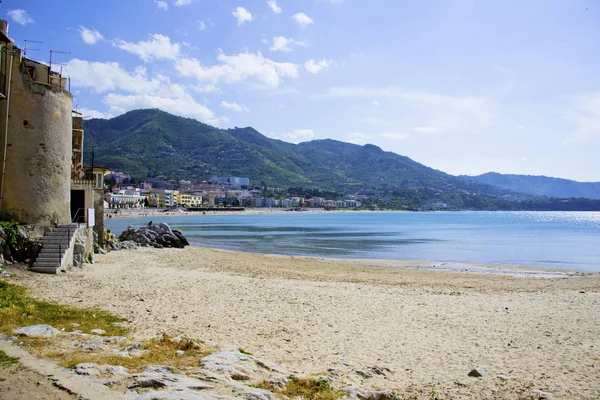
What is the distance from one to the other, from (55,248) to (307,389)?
12660mm

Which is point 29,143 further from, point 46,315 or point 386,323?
point 386,323

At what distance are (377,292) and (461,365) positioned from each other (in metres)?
8.10

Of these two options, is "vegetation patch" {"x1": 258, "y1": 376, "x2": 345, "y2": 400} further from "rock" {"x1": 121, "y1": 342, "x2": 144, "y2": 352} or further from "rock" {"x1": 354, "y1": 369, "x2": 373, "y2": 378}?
"rock" {"x1": 121, "y1": 342, "x2": 144, "y2": 352}

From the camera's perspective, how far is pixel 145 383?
5922 millimetres

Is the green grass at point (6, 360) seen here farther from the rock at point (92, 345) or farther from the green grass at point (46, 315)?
the green grass at point (46, 315)

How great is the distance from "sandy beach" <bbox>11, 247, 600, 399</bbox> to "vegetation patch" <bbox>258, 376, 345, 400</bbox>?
1.65 feet

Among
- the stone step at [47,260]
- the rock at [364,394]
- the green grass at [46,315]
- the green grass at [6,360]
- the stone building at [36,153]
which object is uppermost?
the stone building at [36,153]

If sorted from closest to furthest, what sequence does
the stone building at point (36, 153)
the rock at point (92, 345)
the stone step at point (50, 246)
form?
the rock at point (92, 345), the stone building at point (36, 153), the stone step at point (50, 246)

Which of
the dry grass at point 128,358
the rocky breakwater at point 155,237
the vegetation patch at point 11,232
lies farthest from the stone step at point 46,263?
the rocky breakwater at point 155,237

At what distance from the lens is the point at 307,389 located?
6715 millimetres

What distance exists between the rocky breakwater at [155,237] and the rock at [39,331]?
24224 mm

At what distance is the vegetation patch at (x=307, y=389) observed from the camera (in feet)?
21.2

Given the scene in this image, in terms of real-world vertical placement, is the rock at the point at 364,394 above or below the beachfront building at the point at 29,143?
below

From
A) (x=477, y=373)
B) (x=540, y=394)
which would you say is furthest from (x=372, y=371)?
(x=540, y=394)
